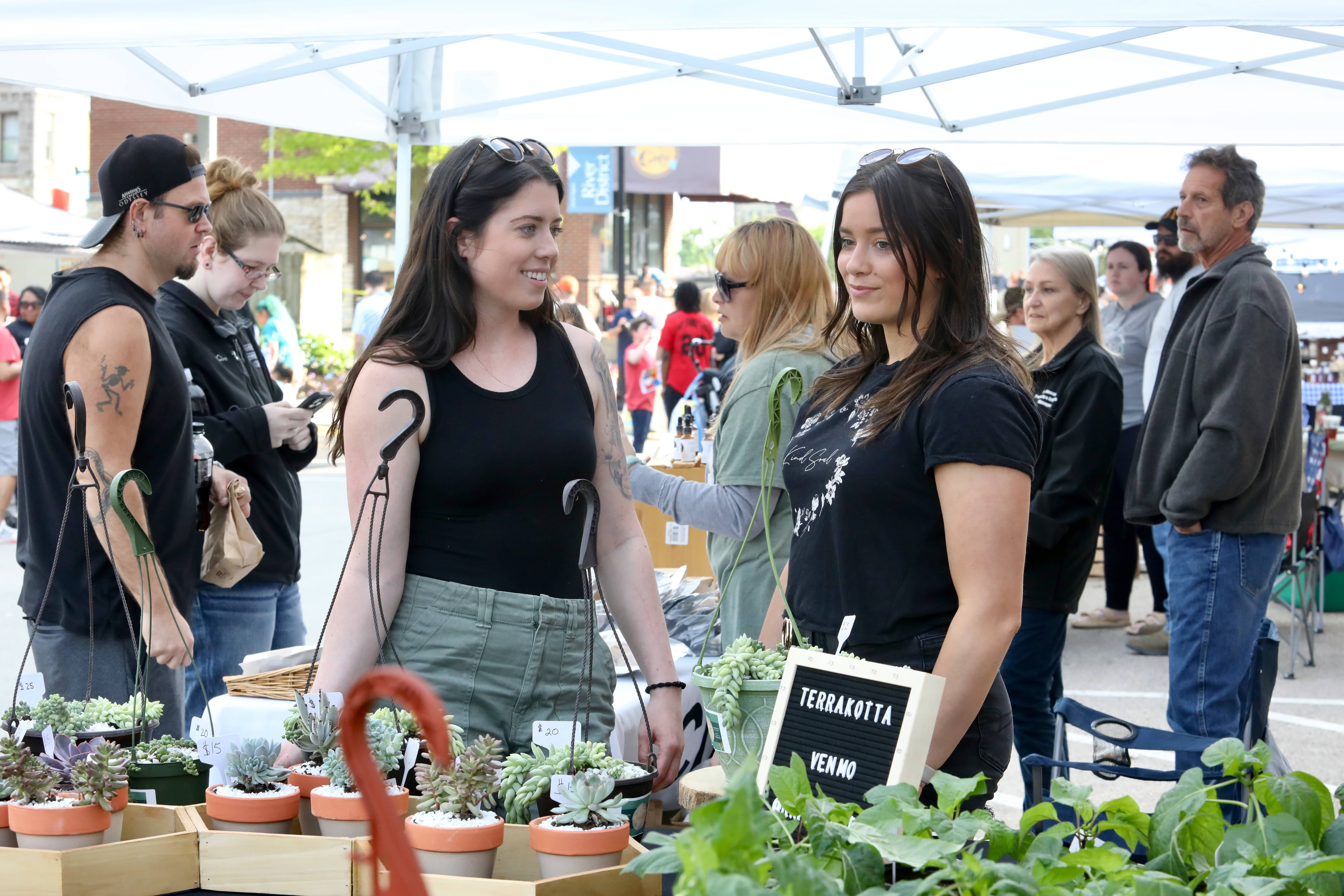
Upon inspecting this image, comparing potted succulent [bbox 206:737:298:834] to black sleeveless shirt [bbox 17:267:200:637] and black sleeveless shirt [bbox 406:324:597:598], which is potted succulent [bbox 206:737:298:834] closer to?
black sleeveless shirt [bbox 406:324:597:598]

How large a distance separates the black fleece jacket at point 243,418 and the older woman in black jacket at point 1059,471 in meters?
2.02

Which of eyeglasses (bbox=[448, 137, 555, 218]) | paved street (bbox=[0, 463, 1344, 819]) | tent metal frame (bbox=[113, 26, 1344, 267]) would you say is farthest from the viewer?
tent metal frame (bbox=[113, 26, 1344, 267])

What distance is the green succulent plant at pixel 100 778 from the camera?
4.83 ft

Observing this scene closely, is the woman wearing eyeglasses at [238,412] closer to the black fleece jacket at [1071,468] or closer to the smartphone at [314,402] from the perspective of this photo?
the smartphone at [314,402]

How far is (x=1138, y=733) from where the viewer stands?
247 centimetres

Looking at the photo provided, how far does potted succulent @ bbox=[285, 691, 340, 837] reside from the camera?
5.15ft

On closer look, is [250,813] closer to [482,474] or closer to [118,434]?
[482,474]

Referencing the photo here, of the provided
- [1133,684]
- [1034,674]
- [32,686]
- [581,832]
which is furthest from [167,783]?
[1133,684]

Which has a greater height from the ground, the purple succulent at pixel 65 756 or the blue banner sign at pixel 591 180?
the blue banner sign at pixel 591 180

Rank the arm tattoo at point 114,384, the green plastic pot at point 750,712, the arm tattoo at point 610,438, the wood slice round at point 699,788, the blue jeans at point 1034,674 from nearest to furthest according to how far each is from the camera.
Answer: the green plastic pot at point 750,712 → the wood slice round at point 699,788 → the arm tattoo at point 610,438 → the arm tattoo at point 114,384 → the blue jeans at point 1034,674

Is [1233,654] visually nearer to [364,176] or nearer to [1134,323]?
[1134,323]

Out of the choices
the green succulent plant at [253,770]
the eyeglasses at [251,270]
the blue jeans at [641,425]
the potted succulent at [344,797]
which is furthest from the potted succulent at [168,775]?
the blue jeans at [641,425]

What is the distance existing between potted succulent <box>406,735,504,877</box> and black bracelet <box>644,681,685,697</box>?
0.56 metres

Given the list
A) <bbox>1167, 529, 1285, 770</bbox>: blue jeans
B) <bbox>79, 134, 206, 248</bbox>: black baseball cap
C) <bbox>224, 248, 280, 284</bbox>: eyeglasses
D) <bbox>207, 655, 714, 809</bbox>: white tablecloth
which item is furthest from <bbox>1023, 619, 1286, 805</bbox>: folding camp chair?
<bbox>224, 248, 280, 284</bbox>: eyeglasses
